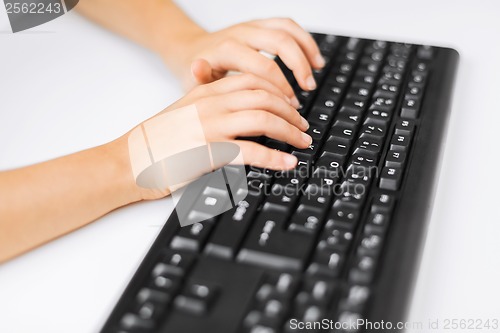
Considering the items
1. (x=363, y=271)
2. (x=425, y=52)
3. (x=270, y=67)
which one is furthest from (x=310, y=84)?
(x=363, y=271)

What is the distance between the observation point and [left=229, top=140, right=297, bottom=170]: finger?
494 millimetres

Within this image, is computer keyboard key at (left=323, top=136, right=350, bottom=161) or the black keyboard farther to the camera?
computer keyboard key at (left=323, top=136, right=350, bottom=161)

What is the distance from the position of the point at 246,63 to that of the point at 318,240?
258 mm

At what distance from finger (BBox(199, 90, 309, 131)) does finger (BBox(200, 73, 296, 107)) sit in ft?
0.06

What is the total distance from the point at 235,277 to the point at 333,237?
2.9 inches

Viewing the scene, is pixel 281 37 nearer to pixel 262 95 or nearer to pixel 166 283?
pixel 262 95

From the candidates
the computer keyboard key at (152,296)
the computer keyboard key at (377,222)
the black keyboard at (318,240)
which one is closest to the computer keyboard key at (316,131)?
the black keyboard at (318,240)

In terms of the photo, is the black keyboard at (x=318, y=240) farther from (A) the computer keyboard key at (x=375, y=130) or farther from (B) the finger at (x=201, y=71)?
(B) the finger at (x=201, y=71)

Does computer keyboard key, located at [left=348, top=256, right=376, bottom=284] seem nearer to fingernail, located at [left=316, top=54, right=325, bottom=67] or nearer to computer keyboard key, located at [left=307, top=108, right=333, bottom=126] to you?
computer keyboard key, located at [left=307, top=108, right=333, bottom=126]

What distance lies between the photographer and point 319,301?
15.0 inches

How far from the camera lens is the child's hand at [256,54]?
612 millimetres

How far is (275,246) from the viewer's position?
1.38 ft

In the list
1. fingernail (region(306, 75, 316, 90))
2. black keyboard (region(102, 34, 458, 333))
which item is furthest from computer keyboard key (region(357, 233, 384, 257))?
fingernail (region(306, 75, 316, 90))

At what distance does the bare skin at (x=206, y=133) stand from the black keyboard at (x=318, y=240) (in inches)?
1.0
